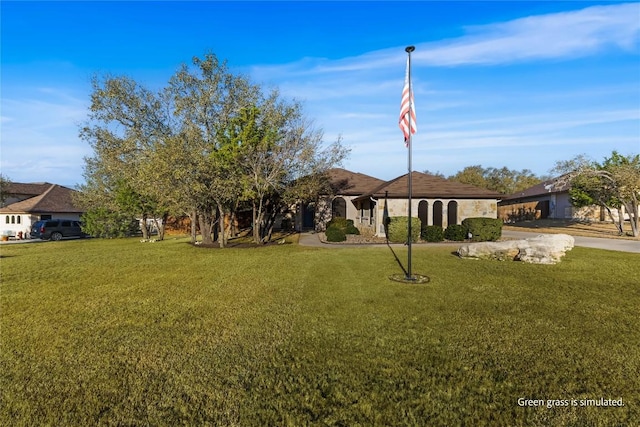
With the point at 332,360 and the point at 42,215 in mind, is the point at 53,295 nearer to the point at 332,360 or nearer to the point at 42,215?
the point at 332,360

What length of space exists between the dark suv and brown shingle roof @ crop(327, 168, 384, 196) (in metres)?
20.9

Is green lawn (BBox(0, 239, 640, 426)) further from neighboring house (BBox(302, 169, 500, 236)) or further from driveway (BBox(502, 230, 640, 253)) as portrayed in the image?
neighboring house (BBox(302, 169, 500, 236))

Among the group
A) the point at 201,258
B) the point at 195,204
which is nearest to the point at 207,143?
the point at 195,204

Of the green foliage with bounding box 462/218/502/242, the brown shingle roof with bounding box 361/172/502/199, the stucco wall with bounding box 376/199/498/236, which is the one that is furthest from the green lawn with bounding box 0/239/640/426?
the brown shingle roof with bounding box 361/172/502/199

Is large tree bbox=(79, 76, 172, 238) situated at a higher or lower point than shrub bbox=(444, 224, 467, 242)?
higher

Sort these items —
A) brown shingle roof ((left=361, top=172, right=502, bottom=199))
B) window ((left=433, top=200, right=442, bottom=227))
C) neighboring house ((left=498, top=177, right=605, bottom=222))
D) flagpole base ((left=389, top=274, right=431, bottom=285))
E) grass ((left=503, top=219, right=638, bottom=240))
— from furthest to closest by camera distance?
neighboring house ((left=498, top=177, right=605, bottom=222)) → window ((left=433, top=200, right=442, bottom=227)) → grass ((left=503, top=219, right=638, bottom=240)) → brown shingle roof ((left=361, top=172, right=502, bottom=199)) → flagpole base ((left=389, top=274, right=431, bottom=285))

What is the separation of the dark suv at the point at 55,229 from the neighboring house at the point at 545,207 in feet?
129

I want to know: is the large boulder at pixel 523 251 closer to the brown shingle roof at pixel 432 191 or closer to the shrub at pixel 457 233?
the shrub at pixel 457 233

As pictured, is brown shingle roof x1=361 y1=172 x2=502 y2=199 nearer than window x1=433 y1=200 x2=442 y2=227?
Yes

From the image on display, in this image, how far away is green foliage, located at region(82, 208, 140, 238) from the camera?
2362 centimetres

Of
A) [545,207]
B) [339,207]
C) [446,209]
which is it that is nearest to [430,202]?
[446,209]

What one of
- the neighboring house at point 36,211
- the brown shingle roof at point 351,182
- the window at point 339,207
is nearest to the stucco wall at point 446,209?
the brown shingle roof at point 351,182

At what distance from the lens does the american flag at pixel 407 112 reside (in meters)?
8.29

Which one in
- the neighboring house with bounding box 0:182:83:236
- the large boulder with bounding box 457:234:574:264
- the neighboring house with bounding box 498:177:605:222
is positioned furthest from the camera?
the neighboring house with bounding box 498:177:605:222
